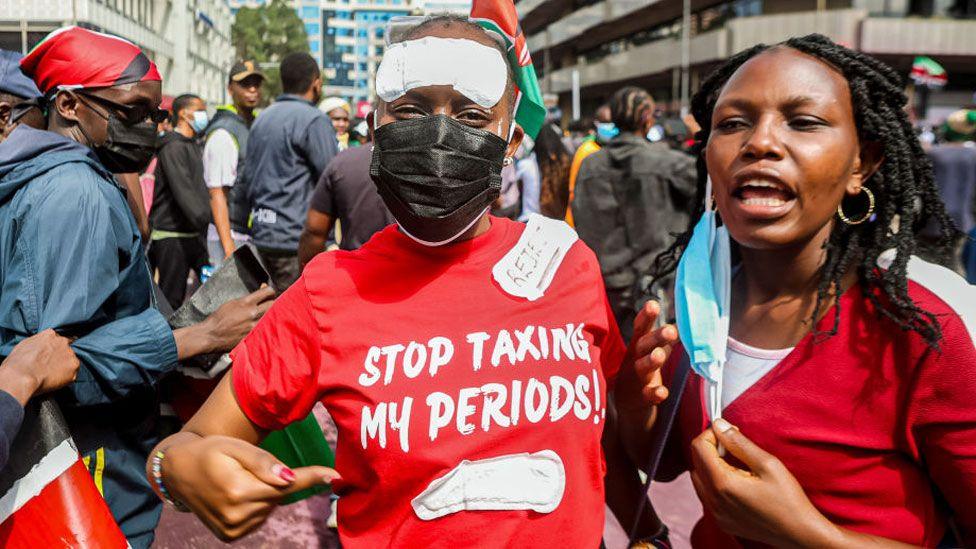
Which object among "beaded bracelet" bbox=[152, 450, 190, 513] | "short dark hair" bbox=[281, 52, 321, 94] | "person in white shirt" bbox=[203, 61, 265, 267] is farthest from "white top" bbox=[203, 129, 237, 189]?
"beaded bracelet" bbox=[152, 450, 190, 513]

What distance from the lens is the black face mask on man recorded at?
2.66 m

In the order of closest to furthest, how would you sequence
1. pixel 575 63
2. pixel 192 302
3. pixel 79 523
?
pixel 79 523, pixel 192 302, pixel 575 63

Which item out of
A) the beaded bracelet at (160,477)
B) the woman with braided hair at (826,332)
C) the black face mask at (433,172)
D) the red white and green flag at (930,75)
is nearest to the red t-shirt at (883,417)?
the woman with braided hair at (826,332)

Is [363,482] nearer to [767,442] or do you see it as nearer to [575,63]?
[767,442]

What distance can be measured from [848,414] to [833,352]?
12 centimetres

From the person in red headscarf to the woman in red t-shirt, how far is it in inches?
29.8

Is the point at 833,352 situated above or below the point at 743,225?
below

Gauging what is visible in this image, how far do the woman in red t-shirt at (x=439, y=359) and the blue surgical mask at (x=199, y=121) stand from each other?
7.65 metres

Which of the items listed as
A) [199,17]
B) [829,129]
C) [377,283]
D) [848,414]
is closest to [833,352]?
[848,414]

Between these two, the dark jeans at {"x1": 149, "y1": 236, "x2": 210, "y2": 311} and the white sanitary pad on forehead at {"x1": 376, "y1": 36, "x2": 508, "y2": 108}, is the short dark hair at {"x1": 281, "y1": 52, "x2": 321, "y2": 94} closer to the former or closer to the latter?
the dark jeans at {"x1": 149, "y1": 236, "x2": 210, "y2": 311}

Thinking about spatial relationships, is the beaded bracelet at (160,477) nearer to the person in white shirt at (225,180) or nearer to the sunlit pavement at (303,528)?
the sunlit pavement at (303,528)

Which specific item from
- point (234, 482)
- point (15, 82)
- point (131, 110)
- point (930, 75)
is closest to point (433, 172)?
point (234, 482)

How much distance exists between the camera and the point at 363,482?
165 cm

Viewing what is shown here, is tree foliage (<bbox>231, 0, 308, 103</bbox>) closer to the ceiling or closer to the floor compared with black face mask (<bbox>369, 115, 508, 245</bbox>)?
closer to the ceiling
